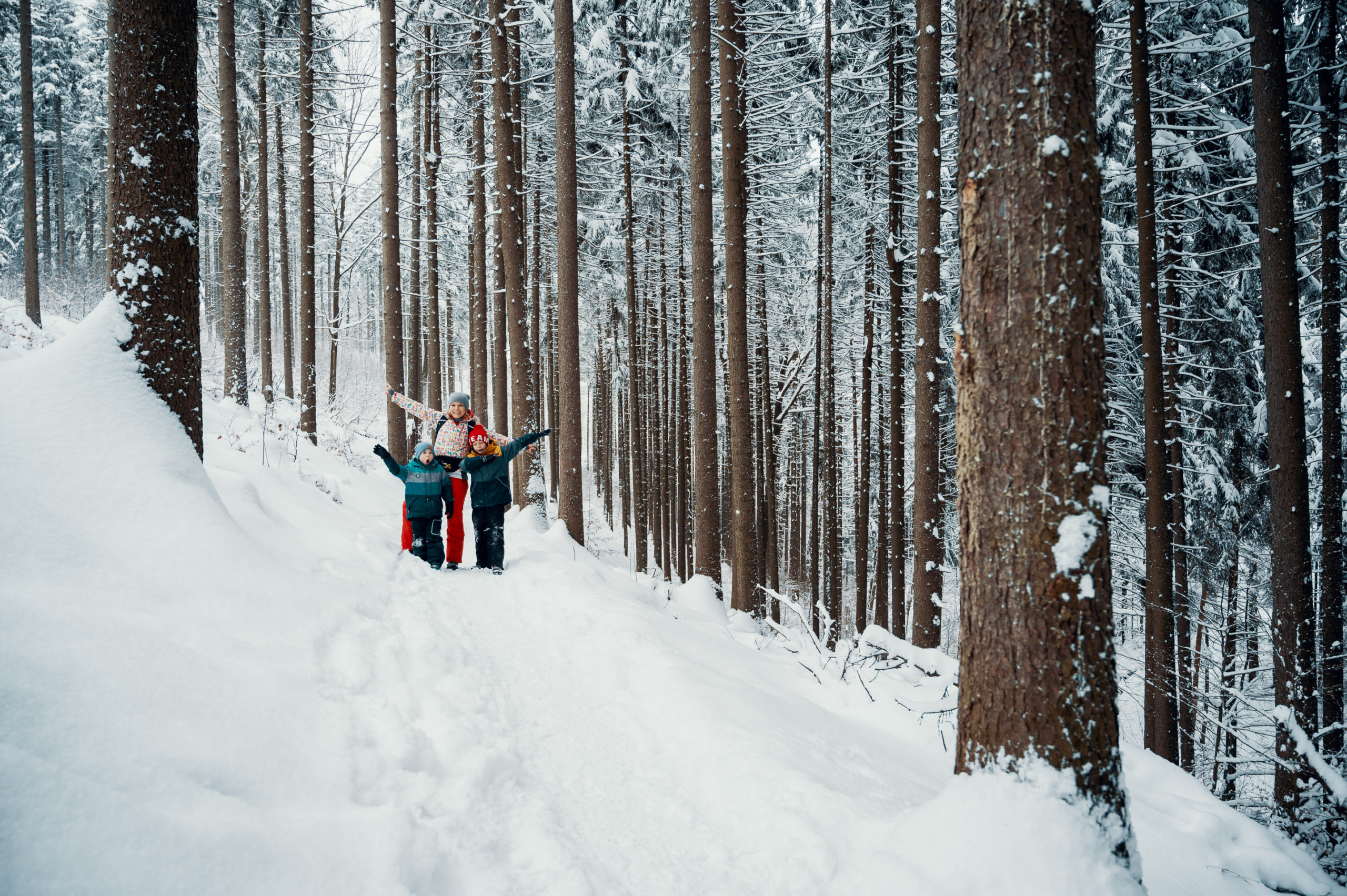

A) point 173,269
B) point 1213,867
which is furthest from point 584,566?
point 1213,867

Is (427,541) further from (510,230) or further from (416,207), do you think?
(416,207)

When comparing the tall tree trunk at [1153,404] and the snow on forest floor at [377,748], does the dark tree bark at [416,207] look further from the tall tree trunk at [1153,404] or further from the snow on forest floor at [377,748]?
the tall tree trunk at [1153,404]

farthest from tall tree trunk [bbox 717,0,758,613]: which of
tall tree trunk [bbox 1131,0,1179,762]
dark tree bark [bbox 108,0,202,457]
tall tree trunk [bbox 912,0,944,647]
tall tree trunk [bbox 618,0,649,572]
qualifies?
tall tree trunk [bbox 618,0,649,572]

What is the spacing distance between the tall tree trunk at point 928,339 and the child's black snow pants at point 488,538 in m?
5.47

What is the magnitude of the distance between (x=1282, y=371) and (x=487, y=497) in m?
8.98

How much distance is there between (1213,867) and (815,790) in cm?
200

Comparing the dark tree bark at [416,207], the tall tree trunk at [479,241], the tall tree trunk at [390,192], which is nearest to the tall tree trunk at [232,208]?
the tall tree trunk at [390,192]

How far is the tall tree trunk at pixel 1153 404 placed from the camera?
7551 mm

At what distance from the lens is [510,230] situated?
9.70 metres

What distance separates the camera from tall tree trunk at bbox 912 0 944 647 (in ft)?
25.3

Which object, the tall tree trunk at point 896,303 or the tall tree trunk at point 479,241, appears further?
the tall tree trunk at point 479,241

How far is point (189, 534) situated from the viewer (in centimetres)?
330

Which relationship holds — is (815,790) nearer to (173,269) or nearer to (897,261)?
(173,269)

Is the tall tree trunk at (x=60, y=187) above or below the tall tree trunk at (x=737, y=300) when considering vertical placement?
above
